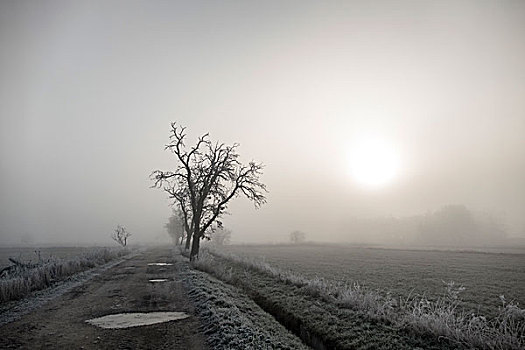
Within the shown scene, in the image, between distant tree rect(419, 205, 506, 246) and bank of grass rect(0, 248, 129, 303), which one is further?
distant tree rect(419, 205, 506, 246)

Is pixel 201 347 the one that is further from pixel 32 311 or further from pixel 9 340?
pixel 32 311

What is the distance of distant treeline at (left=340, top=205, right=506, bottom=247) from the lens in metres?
112

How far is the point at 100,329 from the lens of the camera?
9.34 m

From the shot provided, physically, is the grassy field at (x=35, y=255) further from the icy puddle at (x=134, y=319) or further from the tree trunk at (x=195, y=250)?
the icy puddle at (x=134, y=319)

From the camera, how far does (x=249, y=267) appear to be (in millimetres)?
26219

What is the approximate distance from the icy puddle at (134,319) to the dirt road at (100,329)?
1.05ft

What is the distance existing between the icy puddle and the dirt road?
1.05 ft

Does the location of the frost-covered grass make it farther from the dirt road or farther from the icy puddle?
the icy puddle

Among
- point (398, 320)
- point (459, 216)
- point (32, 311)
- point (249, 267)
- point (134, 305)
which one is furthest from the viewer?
point (459, 216)

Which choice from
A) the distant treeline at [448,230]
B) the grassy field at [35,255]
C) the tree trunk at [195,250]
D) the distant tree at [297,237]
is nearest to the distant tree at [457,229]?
the distant treeline at [448,230]

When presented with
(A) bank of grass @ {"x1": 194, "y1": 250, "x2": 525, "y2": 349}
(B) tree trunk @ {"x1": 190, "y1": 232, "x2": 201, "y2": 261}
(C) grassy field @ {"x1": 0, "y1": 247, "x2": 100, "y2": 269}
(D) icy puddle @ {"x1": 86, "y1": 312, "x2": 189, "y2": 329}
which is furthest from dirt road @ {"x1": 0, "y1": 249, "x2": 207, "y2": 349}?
(C) grassy field @ {"x1": 0, "y1": 247, "x2": 100, "y2": 269}

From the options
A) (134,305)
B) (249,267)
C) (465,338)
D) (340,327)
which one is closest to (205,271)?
(249,267)

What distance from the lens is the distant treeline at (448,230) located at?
4412 inches

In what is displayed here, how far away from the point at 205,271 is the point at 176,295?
9.97m
